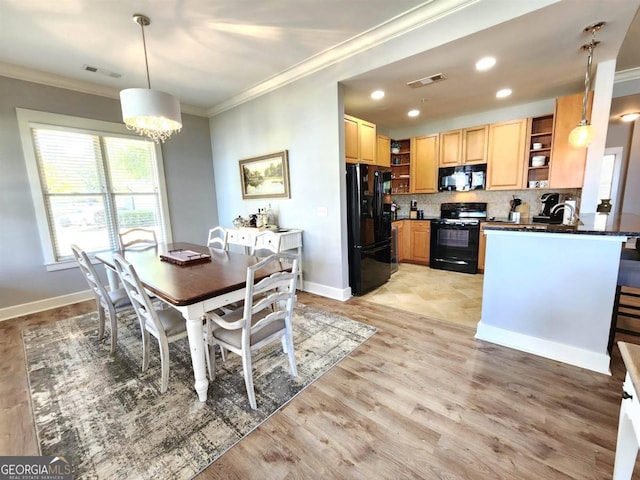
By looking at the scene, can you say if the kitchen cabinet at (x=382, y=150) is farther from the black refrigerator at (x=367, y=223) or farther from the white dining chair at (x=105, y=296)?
the white dining chair at (x=105, y=296)

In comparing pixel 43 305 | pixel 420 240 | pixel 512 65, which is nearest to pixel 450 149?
pixel 420 240

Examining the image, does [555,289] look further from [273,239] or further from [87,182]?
[87,182]

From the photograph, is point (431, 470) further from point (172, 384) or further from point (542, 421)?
point (172, 384)

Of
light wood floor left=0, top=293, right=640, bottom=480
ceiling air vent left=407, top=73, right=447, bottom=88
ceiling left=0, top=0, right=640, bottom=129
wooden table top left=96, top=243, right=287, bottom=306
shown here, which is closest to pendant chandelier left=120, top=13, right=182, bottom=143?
ceiling left=0, top=0, right=640, bottom=129

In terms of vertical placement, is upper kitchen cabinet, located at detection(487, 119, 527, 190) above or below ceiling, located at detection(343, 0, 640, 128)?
below

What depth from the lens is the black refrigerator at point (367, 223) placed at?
11.2ft

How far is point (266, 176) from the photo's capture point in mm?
4133

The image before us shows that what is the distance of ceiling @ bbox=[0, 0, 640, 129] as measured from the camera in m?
2.20

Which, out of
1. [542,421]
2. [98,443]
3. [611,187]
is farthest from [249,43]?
[611,187]

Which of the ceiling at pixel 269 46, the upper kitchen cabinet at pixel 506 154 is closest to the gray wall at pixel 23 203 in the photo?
the ceiling at pixel 269 46

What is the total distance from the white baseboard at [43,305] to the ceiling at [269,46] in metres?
2.75

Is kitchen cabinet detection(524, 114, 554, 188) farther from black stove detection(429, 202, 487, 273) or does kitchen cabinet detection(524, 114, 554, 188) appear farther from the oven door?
the oven door

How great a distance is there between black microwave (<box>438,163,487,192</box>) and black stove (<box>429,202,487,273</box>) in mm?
345

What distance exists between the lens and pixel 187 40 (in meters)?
2.68
